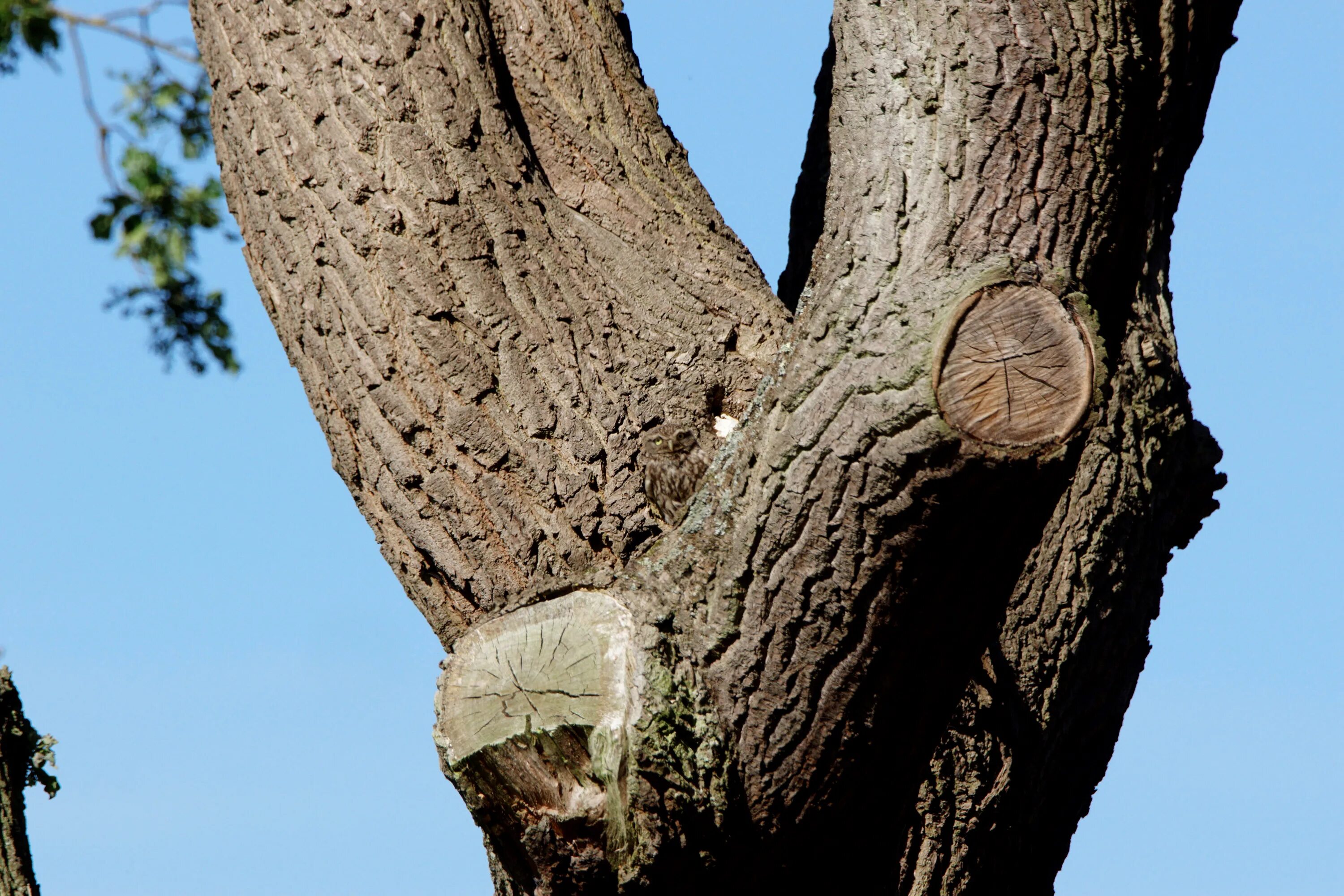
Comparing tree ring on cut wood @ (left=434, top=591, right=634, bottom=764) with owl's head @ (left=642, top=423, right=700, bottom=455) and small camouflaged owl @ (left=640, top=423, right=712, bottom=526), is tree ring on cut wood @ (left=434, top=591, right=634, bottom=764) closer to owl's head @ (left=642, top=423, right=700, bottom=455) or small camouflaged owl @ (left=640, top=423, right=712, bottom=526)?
small camouflaged owl @ (left=640, top=423, right=712, bottom=526)

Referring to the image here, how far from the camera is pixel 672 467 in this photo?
107 inches

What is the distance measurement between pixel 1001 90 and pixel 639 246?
3.70 feet

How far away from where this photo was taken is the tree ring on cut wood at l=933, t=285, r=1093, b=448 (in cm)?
190

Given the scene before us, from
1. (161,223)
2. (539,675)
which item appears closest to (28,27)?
(161,223)

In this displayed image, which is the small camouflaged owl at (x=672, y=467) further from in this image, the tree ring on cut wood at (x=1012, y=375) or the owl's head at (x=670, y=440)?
the tree ring on cut wood at (x=1012, y=375)

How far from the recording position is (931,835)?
2.70m

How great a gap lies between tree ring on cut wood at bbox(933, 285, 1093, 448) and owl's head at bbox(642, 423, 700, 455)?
0.92 metres

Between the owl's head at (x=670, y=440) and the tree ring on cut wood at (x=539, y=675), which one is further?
the owl's head at (x=670, y=440)

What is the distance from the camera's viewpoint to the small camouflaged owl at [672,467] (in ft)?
8.68

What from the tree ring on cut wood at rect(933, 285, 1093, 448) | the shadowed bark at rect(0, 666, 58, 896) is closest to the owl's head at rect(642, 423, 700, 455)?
the tree ring on cut wood at rect(933, 285, 1093, 448)

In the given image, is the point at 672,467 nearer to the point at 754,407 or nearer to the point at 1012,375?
the point at 754,407

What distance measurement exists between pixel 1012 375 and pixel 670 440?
1007 mm

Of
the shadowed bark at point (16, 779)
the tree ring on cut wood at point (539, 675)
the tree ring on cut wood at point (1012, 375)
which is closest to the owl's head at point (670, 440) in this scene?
the tree ring on cut wood at point (539, 675)

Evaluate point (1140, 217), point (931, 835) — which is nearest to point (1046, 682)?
point (931, 835)
